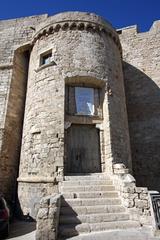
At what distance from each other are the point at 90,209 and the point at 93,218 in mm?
309

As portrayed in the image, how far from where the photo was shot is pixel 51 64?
859 cm

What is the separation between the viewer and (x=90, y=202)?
5.50m

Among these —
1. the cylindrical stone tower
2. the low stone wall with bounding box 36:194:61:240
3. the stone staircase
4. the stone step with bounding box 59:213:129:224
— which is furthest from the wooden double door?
the low stone wall with bounding box 36:194:61:240

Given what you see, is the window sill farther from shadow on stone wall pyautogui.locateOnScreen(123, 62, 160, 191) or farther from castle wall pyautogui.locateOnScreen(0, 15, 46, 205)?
shadow on stone wall pyautogui.locateOnScreen(123, 62, 160, 191)

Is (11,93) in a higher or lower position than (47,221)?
higher

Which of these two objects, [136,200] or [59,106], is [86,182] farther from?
[59,106]

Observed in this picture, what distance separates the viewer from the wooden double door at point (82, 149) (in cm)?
751

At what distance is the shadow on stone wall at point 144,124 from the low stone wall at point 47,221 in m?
7.41

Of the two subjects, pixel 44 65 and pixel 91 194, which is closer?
pixel 91 194

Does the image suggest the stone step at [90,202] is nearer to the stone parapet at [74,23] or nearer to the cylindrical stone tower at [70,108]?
the cylindrical stone tower at [70,108]

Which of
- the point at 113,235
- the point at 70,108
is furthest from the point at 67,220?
the point at 70,108

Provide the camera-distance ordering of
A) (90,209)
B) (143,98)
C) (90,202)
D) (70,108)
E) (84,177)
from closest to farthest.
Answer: (90,209)
(90,202)
(84,177)
(70,108)
(143,98)

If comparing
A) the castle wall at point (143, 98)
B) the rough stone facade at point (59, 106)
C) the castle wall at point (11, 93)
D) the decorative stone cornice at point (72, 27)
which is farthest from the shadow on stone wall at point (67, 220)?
the decorative stone cornice at point (72, 27)

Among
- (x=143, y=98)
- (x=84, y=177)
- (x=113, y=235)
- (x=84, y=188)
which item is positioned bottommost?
(x=113, y=235)
